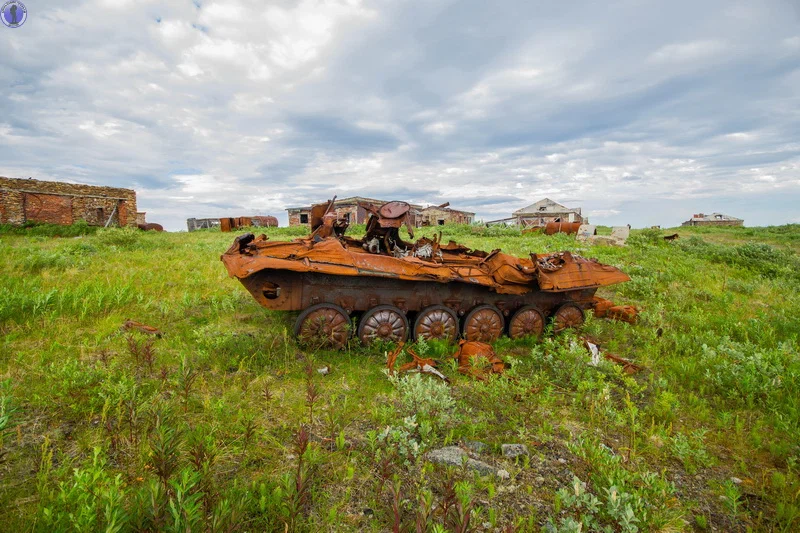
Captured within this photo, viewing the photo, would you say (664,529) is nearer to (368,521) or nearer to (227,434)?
(368,521)

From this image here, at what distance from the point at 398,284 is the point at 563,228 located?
21.7 metres

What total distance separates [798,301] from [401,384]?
946 cm

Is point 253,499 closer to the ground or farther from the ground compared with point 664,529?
farther from the ground

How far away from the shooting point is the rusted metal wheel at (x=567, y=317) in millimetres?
6302

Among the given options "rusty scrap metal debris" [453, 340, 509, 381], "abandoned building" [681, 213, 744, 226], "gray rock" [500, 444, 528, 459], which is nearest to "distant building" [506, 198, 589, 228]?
"abandoned building" [681, 213, 744, 226]

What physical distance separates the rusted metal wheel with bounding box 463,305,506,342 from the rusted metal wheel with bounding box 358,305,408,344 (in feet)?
3.59

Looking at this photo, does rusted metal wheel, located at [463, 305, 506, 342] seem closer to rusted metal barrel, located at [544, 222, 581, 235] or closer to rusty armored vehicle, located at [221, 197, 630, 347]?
rusty armored vehicle, located at [221, 197, 630, 347]

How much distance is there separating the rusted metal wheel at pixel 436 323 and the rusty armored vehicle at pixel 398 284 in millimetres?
15

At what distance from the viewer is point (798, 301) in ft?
25.5

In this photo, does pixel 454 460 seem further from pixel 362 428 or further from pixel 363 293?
pixel 363 293

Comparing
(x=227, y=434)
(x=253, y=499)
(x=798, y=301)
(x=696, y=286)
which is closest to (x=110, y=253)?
(x=227, y=434)

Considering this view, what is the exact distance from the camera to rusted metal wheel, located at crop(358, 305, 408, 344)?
204 inches

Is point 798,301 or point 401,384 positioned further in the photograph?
point 798,301

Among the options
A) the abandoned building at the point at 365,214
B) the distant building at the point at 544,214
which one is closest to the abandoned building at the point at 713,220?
the distant building at the point at 544,214
